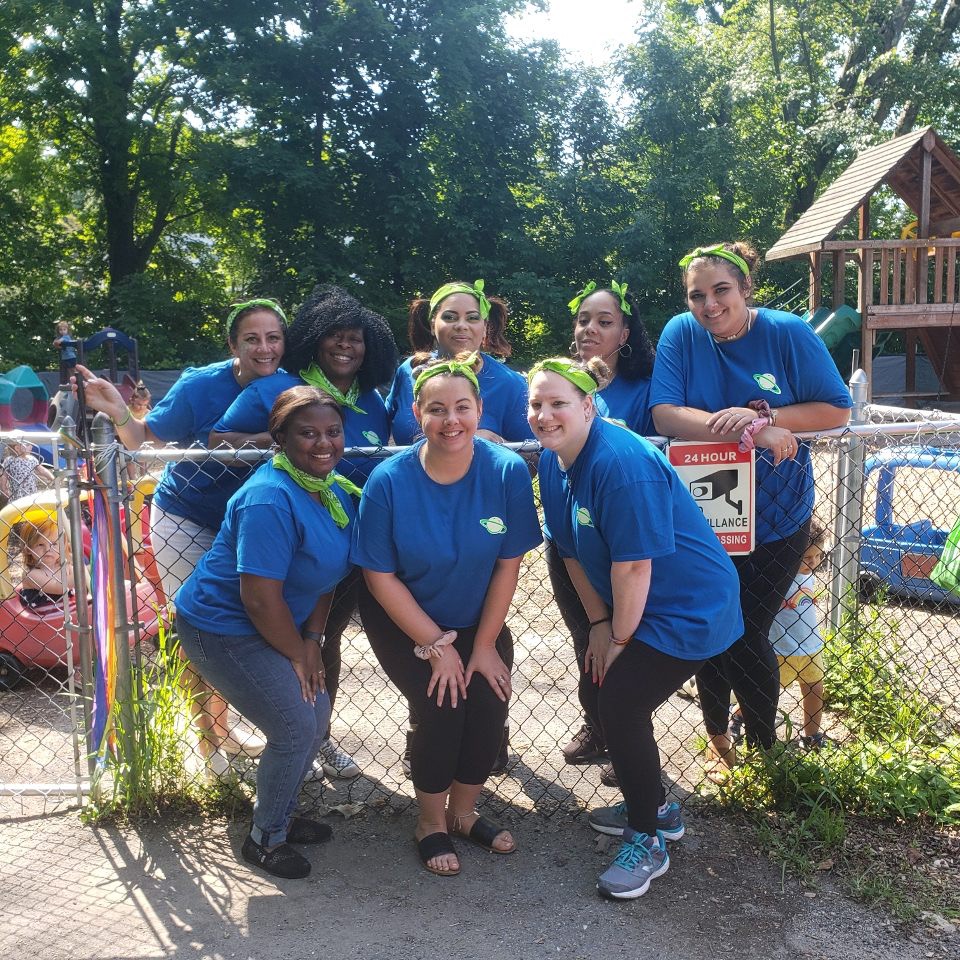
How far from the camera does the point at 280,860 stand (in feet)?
10.5

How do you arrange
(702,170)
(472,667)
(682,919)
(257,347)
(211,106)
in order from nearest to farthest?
(682,919)
(472,667)
(257,347)
(211,106)
(702,170)

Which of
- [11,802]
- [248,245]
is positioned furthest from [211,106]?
[11,802]

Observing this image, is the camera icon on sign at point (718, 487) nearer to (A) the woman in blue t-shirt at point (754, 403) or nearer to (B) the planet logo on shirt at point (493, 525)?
(A) the woman in blue t-shirt at point (754, 403)

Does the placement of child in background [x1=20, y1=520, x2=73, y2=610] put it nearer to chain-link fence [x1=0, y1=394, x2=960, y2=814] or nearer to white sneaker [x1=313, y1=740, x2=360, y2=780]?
chain-link fence [x1=0, y1=394, x2=960, y2=814]

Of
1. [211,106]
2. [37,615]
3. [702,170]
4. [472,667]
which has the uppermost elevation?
[211,106]

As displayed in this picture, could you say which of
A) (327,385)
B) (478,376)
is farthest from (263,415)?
(478,376)

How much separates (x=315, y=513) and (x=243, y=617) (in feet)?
1.32

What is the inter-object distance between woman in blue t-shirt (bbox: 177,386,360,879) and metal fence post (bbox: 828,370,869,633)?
2.41 m

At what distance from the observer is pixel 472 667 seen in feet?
10.5

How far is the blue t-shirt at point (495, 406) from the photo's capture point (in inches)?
151

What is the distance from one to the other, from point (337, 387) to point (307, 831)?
167 cm

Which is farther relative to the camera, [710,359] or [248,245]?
[248,245]

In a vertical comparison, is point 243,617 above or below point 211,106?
below

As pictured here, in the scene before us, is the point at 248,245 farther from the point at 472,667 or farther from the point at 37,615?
the point at 472,667
